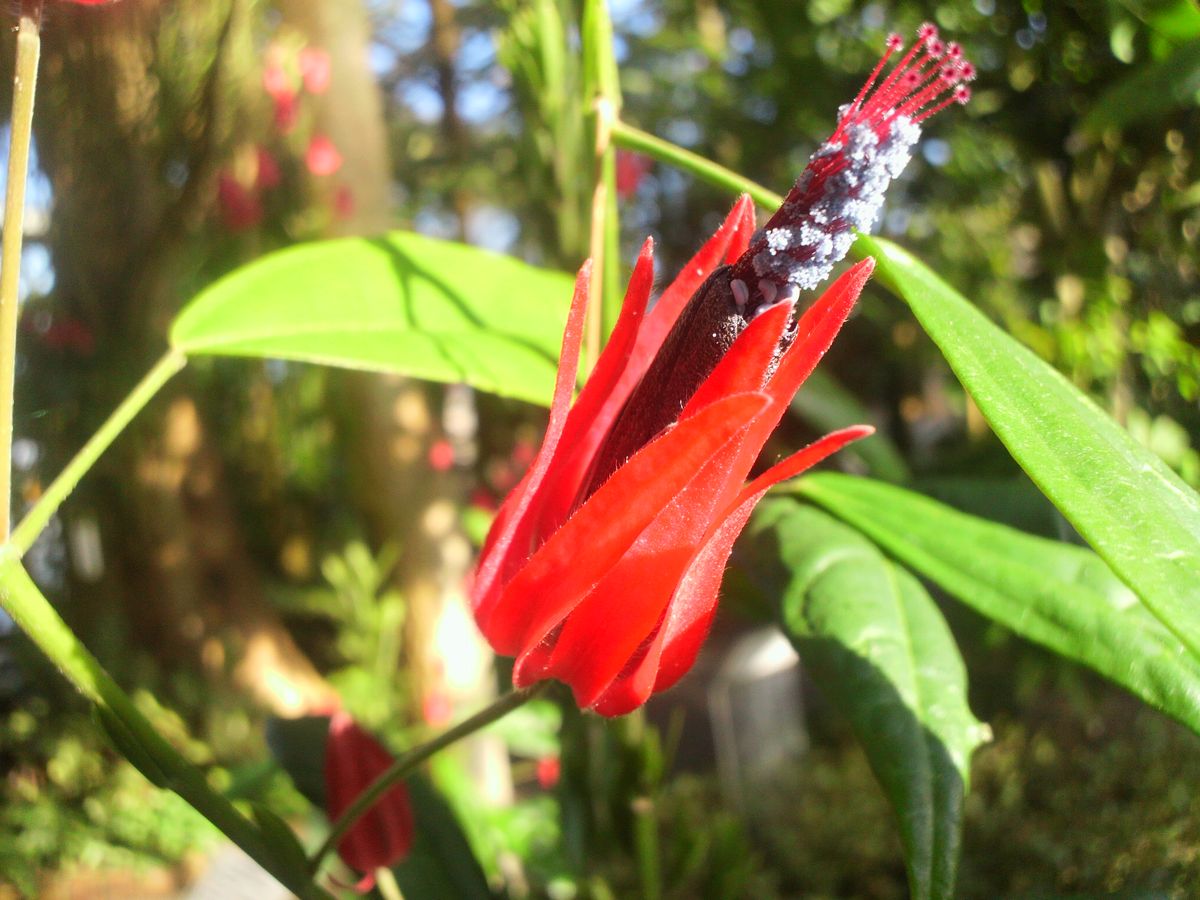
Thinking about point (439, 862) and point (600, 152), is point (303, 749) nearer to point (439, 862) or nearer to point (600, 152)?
point (439, 862)

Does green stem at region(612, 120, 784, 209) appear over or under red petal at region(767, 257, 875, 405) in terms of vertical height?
over

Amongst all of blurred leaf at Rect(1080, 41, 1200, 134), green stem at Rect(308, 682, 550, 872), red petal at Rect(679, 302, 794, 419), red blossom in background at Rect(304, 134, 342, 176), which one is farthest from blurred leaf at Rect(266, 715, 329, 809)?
red blossom in background at Rect(304, 134, 342, 176)

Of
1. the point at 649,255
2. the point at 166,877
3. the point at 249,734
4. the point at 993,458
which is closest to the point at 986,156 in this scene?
the point at 993,458

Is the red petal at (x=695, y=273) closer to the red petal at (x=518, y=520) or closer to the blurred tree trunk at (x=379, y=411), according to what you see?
the red petal at (x=518, y=520)

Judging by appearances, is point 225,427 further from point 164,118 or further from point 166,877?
point 164,118

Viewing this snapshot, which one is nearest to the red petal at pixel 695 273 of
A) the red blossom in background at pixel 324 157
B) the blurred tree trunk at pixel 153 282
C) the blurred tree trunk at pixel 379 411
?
the blurred tree trunk at pixel 153 282

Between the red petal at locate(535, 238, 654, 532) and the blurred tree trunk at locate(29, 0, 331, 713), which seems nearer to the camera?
the red petal at locate(535, 238, 654, 532)

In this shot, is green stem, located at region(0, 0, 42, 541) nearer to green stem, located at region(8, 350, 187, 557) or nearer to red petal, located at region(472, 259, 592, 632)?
green stem, located at region(8, 350, 187, 557)
